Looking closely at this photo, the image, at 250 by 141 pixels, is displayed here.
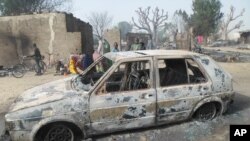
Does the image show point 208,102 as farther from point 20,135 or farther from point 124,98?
point 20,135

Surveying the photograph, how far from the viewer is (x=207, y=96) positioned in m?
5.95

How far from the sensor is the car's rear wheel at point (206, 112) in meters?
6.06

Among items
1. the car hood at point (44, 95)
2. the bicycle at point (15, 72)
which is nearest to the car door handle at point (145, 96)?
the car hood at point (44, 95)

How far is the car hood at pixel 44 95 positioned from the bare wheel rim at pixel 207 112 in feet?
7.89

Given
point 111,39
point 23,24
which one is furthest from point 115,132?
point 111,39

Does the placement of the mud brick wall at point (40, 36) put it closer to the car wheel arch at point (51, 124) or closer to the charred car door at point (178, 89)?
the charred car door at point (178, 89)

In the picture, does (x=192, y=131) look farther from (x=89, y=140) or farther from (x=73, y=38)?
(x=73, y=38)

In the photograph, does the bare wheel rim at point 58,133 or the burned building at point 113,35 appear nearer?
the bare wheel rim at point 58,133

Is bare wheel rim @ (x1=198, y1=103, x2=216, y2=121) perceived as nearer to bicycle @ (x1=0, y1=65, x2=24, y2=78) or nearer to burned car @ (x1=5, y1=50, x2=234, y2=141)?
burned car @ (x1=5, y1=50, x2=234, y2=141)

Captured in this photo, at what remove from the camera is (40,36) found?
1773cm

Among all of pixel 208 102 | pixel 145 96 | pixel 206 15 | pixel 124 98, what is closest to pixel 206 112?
pixel 208 102

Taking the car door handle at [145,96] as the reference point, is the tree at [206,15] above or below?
above

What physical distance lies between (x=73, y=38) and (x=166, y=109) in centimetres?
1200

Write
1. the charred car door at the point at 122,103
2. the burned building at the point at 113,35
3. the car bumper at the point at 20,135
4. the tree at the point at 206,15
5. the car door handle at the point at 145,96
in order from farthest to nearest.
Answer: the tree at the point at 206,15 < the burned building at the point at 113,35 < the car door handle at the point at 145,96 < the charred car door at the point at 122,103 < the car bumper at the point at 20,135
